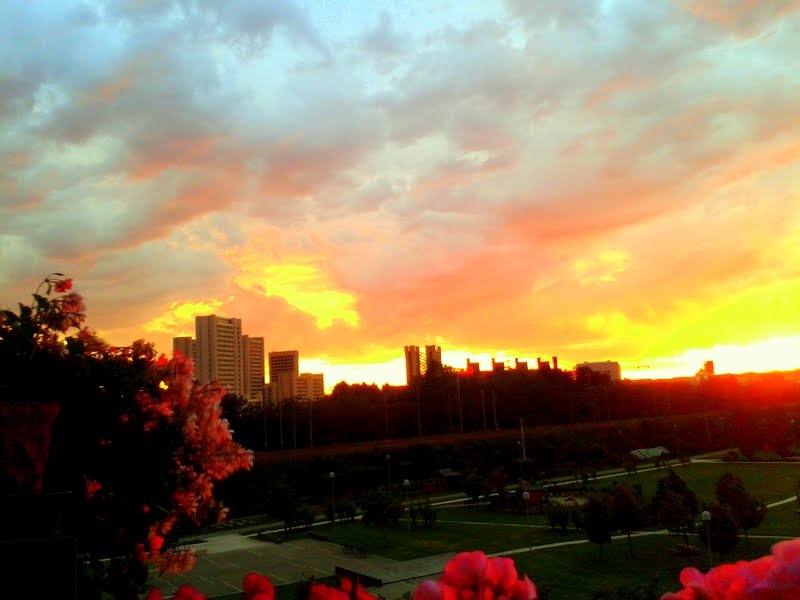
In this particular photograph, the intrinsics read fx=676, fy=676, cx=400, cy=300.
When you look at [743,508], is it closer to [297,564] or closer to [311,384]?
[297,564]

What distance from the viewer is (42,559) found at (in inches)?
80.0

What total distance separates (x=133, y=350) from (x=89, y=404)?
15.0 inches

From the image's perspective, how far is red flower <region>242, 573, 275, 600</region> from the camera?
170 centimetres

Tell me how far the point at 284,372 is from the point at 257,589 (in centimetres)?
8048

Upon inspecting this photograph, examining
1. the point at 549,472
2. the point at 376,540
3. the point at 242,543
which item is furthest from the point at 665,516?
the point at 549,472

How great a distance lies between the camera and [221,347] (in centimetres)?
6025

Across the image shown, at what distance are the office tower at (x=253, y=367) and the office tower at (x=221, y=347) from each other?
79cm

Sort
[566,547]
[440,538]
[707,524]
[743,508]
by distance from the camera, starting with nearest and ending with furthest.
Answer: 1. [707,524]
2. [743,508]
3. [566,547]
4. [440,538]

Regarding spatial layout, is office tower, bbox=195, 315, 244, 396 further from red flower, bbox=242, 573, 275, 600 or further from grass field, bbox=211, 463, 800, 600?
red flower, bbox=242, 573, 275, 600

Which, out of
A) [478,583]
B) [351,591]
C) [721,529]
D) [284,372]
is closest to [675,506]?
[721,529]

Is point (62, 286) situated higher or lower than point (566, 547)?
higher

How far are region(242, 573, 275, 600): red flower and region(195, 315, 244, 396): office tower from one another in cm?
5579

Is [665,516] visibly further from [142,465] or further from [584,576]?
[142,465]

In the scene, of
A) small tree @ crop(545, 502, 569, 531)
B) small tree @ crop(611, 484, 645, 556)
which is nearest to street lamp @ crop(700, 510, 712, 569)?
small tree @ crop(611, 484, 645, 556)
